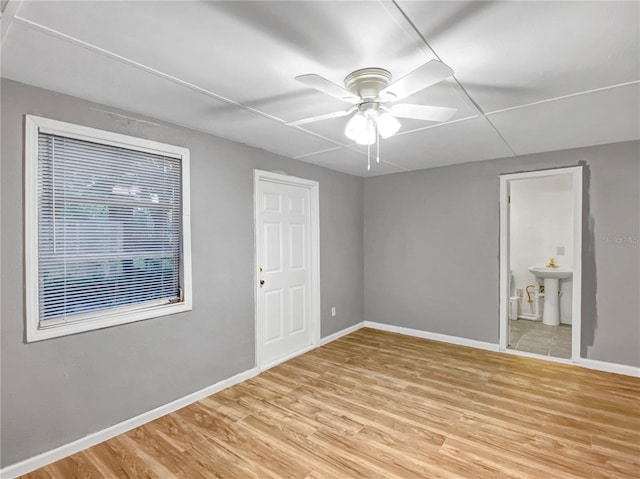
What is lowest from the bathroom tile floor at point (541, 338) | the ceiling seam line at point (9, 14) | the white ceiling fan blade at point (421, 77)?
the bathroom tile floor at point (541, 338)

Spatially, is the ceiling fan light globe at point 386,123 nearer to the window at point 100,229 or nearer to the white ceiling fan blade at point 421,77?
the white ceiling fan blade at point 421,77

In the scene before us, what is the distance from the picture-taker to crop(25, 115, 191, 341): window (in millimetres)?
2076

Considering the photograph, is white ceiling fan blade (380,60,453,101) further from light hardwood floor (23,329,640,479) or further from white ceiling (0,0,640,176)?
light hardwood floor (23,329,640,479)

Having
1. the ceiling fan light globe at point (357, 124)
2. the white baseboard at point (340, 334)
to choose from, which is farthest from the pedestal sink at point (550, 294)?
the ceiling fan light globe at point (357, 124)

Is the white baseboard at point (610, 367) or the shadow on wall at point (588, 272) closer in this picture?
the white baseboard at point (610, 367)

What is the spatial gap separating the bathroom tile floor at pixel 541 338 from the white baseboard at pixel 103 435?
3660mm

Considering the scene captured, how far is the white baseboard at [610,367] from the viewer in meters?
3.28

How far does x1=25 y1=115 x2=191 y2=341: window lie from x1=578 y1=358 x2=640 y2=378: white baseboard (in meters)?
4.11

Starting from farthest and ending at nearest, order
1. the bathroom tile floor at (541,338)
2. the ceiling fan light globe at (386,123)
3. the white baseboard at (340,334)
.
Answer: the white baseboard at (340,334) → the bathroom tile floor at (541,338) → the ceiling fan light globe at (386,123)

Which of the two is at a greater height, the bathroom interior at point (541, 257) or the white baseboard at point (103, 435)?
the bathroom interior at point (541, 257)

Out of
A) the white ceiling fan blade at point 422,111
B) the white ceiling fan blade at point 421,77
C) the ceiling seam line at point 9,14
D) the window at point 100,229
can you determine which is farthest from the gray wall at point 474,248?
the ceiling seam line at point 9,14

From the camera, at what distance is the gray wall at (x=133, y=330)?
1971 millimetres

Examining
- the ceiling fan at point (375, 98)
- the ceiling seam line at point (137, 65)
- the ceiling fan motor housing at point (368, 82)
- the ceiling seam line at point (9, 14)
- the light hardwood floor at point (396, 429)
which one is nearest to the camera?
the ceiling seam line at point (9, 14)

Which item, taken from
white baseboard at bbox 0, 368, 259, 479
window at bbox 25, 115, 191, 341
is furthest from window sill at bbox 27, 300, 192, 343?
white baseboard at bbox 0, 368, 259, 479
